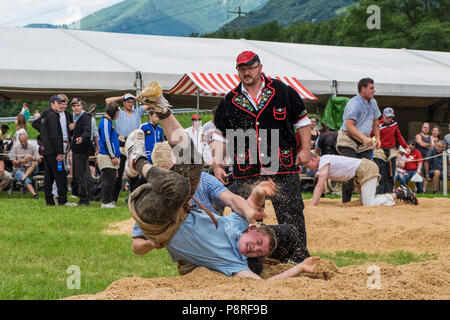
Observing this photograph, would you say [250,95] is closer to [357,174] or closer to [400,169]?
[357,174]

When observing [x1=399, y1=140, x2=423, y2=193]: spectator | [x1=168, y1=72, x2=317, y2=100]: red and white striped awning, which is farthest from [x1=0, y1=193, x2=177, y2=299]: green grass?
[x1=399, y1=140, x2=423, y2=193]: spectator

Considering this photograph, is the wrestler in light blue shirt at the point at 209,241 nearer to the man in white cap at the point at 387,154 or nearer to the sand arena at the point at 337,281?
the sand arena at the point at 337,281

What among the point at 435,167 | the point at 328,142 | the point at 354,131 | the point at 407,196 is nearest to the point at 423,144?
the point at 435,167

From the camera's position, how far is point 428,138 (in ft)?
63.7

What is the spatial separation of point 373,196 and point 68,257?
6.47 m

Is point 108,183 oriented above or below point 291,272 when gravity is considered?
below

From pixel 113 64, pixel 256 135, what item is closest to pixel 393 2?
pixel 113 64

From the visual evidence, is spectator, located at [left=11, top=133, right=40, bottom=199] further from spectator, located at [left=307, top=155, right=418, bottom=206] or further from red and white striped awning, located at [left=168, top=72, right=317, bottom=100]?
spectator, located at [left=307, top=155, right=418, bottom=206]

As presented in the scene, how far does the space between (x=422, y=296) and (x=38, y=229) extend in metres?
5.93

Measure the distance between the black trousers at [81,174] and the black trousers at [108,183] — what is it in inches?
16.7

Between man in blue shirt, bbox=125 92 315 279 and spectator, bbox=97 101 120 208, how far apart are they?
24.0 ft

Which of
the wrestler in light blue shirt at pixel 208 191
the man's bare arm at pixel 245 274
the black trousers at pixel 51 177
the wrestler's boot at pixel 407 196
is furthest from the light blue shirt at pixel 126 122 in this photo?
the man's bare arm at pixel 245 274

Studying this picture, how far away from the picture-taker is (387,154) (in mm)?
12992

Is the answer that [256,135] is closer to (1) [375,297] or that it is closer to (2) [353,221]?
(1) [375,297]
